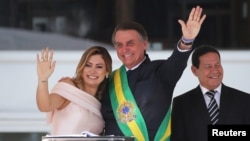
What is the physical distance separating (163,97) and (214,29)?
134cm

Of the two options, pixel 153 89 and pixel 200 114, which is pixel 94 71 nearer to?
pixel 153 89

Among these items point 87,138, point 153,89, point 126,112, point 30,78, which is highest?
point 30,78

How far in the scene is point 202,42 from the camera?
14.6 feet

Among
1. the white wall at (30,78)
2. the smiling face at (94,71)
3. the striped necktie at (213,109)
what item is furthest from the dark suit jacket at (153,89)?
the white wall at (30,78)

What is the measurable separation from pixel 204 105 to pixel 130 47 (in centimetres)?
44

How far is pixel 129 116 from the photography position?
318cm

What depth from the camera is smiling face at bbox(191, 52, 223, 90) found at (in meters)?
3.36

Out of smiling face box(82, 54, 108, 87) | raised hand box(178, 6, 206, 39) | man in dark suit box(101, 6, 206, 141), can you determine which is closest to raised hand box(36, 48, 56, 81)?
smiling face box(82, 54, 108, 87)

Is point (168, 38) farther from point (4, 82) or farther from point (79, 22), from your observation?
point (4, 82)

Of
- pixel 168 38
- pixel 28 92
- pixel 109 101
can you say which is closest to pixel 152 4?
pixel 168 38

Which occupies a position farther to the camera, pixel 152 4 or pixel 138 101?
pixel 152 4

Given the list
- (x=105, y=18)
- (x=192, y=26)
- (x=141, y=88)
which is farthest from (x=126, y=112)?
(x=105, y=18)

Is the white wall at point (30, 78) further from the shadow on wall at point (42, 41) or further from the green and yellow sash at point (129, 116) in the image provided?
the green and yellow sash at point (129, 116)

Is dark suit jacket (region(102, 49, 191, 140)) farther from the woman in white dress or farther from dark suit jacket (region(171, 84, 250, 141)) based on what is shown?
dark suit jacket (region(171, 84, 250, 141))
